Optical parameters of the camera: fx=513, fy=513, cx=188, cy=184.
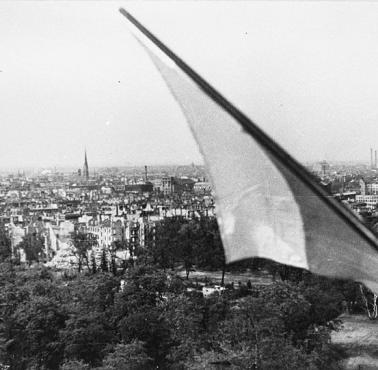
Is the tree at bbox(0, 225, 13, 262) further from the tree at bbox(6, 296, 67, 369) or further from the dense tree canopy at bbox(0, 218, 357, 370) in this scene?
the tree at bbox(6, 296, 67, 369)

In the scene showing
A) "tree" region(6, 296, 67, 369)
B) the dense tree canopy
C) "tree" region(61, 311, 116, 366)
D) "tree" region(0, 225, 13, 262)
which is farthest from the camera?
"tree" region(0, 225, 13, 262)

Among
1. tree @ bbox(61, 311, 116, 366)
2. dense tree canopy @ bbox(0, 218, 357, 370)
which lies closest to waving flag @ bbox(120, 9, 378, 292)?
dense tree canopy @ bbox(0, 218, 357, 370)

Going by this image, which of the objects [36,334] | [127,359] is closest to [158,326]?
[127,359]

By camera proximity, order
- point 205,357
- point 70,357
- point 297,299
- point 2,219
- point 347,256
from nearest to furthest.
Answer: point 347,256
point 205,357
point 70,357
point 297,299
point 2,219

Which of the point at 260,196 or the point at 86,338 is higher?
the point at 260,196

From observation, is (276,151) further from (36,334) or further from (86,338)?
(36,334)

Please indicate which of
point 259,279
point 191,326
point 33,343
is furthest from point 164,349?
point 259,279

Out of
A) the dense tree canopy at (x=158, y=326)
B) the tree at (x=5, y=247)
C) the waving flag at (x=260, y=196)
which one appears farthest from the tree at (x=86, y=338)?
the tree at (x=5, y=247)

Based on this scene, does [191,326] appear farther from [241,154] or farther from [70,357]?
[241,154]
